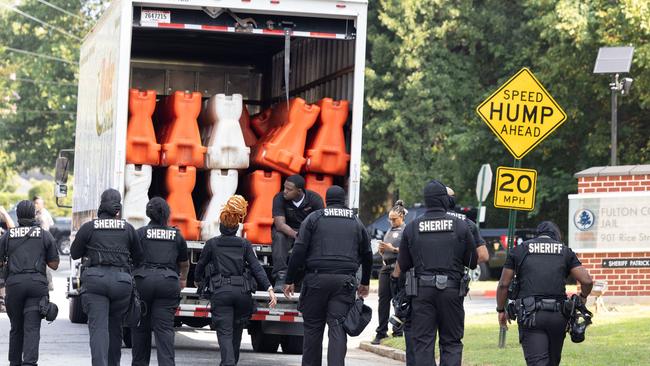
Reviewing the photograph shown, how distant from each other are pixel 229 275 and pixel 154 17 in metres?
3.23

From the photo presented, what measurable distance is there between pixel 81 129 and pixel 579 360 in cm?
842

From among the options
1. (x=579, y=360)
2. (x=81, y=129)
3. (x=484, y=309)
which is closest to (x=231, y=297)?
(x=579, y=360)

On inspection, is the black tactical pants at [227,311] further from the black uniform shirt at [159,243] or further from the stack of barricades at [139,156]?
the stack of barricades at [139,156]

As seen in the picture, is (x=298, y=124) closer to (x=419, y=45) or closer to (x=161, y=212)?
(x=161, y=212)

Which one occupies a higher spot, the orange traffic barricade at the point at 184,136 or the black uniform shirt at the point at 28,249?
the orange traffic barricade at the point at 184,136

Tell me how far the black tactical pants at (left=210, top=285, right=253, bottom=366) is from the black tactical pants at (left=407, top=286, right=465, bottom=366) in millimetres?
1783

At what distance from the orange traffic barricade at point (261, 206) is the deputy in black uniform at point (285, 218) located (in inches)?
15.4

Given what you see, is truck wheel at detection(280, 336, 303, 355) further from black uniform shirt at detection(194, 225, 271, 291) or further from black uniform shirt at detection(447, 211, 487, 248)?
black uniform shirt at detection(447, 211, 487, 248)

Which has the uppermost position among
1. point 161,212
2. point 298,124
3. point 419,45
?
point 419,45

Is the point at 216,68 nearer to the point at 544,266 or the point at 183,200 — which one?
the point at 183,200

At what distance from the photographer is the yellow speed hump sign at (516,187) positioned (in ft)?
52.0

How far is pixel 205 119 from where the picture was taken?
15438 millimetres

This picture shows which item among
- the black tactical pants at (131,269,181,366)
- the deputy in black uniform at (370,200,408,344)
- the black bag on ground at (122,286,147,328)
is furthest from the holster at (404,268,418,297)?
the deputy in black uniform at (370,200,408,344)

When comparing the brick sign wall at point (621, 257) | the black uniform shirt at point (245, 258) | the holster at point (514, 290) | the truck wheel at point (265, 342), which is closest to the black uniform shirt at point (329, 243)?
the black uniform shirt at point (245, 258)
